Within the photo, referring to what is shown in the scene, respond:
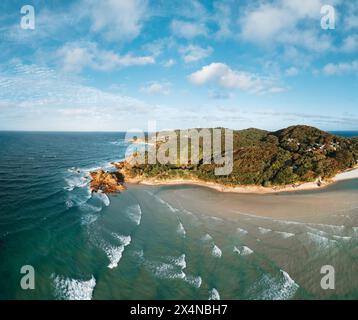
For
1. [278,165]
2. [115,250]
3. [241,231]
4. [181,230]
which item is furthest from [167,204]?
[278,165]

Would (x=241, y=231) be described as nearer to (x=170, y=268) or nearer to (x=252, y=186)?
(x=170, y=268)

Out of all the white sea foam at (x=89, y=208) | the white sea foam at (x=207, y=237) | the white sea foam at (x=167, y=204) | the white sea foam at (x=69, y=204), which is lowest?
the white sea foam at (x=207, y=237)

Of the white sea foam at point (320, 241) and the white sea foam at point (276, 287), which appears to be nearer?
the white sea foam at point (276, 287)

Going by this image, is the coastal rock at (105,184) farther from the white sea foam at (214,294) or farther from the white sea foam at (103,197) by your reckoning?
the white sea foam at (214,294)
